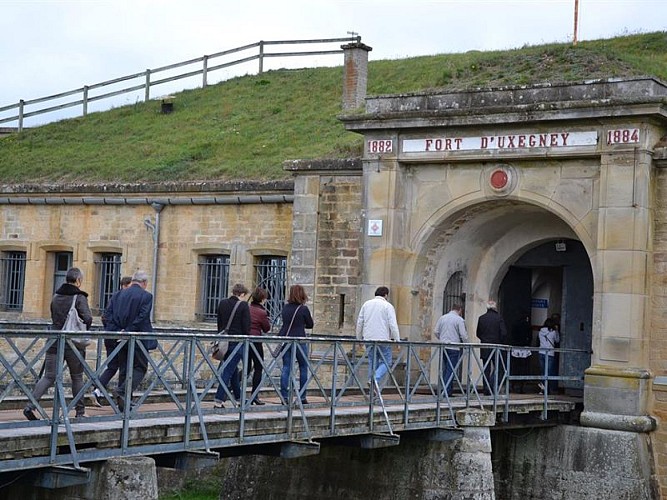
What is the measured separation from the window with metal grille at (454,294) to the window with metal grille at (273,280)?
341cm

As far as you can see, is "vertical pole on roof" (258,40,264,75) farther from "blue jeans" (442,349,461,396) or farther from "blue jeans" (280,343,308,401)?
"blue jeans" (280,343,308,401)

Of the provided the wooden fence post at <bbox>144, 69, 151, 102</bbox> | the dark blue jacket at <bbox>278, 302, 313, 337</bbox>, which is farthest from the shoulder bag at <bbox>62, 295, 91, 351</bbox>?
the wooden fence post at <bbox>144, 69, 151, 102</bbox>

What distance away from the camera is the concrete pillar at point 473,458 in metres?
15.1

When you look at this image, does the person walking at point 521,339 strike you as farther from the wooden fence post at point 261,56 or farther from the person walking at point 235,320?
the wooden fence post at point 261,56

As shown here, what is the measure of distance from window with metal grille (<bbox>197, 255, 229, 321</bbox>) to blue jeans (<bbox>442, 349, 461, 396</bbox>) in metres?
6.08

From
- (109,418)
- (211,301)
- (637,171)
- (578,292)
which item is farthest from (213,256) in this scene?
(109,418)

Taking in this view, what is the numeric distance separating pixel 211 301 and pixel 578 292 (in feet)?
23.1

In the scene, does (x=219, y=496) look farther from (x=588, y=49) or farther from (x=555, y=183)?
(x=588, y=49)

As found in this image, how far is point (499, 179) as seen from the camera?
61.1ft

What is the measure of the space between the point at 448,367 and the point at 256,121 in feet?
46.4

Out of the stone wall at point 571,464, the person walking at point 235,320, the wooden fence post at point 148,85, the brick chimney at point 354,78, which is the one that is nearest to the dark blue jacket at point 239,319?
the person walking at point 235,320

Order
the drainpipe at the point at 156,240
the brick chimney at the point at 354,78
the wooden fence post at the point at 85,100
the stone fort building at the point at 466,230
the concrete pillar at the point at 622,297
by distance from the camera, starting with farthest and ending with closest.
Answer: the wooden fence post at the point at 85,100, the brick chimney at the point at 354,78, the drainpipe at the point at 156,240, the stone fort building at the point at 466,230, the concrete pillar at the point at 622,297

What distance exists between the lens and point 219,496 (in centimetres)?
1783

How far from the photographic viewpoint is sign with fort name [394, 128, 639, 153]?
1756cm
